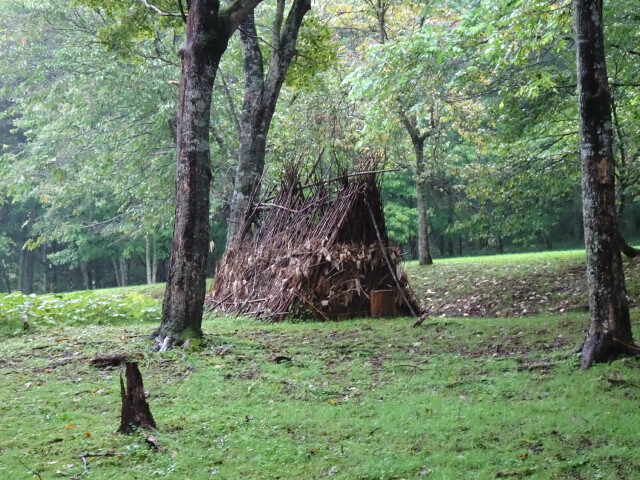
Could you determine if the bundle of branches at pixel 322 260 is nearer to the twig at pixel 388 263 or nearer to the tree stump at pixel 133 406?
the twig at pixel 388 263

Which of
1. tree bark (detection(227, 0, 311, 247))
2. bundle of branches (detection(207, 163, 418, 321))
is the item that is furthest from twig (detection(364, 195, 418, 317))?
tree bark (detection(227, 0, 311, 247))

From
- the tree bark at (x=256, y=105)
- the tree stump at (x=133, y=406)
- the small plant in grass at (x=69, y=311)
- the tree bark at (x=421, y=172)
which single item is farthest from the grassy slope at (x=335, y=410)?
the tree bark at (x=421, y=172)

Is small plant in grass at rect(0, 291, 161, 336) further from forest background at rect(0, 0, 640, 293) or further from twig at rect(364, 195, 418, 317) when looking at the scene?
twig at rect(364, 195, 418, 317)

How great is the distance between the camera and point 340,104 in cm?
1706

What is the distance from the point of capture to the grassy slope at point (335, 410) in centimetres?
343

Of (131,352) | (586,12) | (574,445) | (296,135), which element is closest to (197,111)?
(131,352)

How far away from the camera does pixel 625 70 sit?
34.5 feet

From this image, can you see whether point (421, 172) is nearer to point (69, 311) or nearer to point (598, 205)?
point (69, 311)

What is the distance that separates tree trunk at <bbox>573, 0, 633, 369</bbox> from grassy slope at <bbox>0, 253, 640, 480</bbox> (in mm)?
261

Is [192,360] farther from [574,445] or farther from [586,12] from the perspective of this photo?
[586,12]

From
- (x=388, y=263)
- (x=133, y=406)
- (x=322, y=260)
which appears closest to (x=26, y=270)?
(x=322, y=260)

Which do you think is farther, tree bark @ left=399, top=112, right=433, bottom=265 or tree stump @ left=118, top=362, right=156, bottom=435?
tree bark @ left=399, top=112, right=433, bottom=265

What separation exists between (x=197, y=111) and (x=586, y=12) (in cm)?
392

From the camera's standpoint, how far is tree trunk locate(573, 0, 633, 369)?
5.17m
